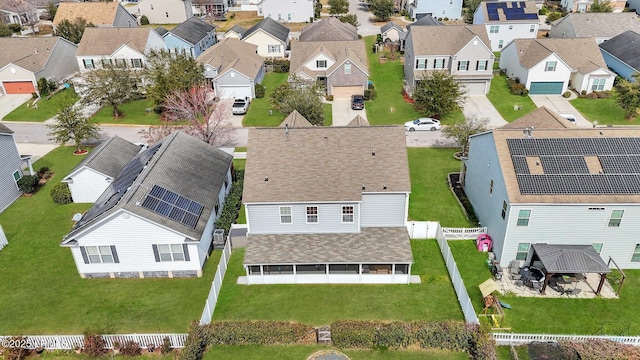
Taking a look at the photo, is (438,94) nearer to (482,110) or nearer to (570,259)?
(482,110)

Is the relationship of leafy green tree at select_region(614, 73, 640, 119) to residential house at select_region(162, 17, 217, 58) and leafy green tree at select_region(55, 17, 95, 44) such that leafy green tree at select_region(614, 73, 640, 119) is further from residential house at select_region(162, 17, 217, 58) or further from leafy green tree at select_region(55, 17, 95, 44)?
leafy green tree at select_region(55, 17, 95, 44)

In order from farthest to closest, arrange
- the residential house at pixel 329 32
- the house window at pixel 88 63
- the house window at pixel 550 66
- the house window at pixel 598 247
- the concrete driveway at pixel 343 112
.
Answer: the residential house at pixel 329 32, the house window at pixel 88 63, the house window at pixel 550 66, the concrete driveway at pixel 343 112, the house window at pixel 598 247

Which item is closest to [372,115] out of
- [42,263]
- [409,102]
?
[409,102]

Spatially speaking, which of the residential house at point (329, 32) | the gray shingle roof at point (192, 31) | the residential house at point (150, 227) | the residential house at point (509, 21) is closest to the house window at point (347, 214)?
the residential house at point (150, 227)

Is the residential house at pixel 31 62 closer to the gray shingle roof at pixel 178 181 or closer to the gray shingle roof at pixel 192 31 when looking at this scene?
Result: the gray shingle roof at pixel 192 31

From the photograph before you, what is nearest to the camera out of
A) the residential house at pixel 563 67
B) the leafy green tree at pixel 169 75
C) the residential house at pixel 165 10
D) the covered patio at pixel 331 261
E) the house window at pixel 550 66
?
the covered patio at pixel 331 261

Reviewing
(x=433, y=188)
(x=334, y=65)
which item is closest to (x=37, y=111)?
(x=334, y=65)

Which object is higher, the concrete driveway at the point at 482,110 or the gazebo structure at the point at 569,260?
the gazebo structure at the point at 569,260

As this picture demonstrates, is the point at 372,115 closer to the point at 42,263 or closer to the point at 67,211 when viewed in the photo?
the point at 67,211
